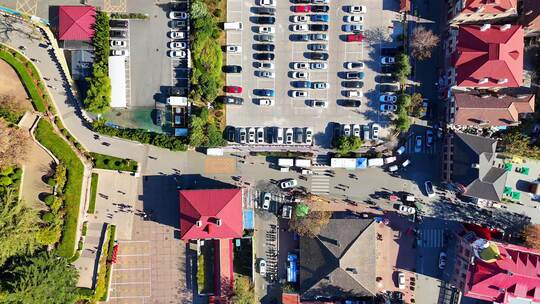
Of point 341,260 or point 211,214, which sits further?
point 341,260

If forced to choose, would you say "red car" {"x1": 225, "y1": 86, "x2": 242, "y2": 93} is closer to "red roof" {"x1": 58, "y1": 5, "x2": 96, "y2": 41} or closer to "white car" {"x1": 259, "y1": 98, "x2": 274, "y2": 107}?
"white car" {"x1": 259, "y1": 98, "x2": 274, "y2": 107}

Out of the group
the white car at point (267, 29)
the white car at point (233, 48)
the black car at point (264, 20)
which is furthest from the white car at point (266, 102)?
the black car at point (264, 20)

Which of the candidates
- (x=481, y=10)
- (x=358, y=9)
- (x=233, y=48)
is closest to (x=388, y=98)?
(x=358, y=9)

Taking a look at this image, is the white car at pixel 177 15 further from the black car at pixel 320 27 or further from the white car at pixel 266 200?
the white car at pixel 266 200

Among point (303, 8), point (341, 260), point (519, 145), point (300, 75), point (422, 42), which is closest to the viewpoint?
point (341, 260)

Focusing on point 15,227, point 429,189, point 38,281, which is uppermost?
point 429,189

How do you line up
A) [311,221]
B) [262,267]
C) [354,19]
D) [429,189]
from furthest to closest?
[262,267]
[429,189]
[354,19]
[311,221]

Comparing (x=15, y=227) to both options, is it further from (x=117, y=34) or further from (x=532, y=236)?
(x=532, y=236)
